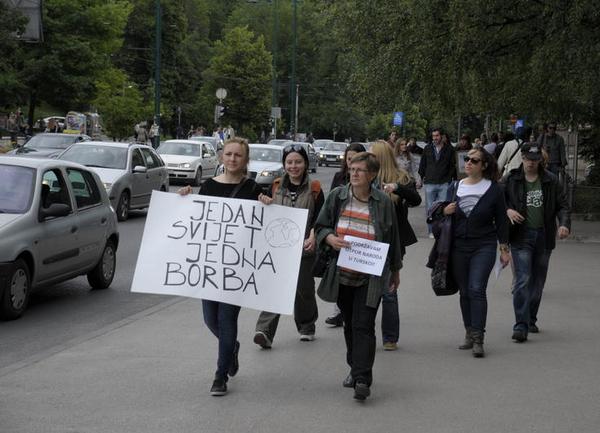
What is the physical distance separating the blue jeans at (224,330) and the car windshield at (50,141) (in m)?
25.8

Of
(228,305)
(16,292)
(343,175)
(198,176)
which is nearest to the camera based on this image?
(228,305)

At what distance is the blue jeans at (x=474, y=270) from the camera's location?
862cm

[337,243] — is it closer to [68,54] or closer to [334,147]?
[68,54]

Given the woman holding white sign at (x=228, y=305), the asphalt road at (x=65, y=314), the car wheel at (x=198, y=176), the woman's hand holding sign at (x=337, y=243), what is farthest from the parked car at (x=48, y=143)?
the woman's hand holding sign at (x=337, y=243)

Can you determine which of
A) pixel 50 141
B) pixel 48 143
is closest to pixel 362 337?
pixel 48 143

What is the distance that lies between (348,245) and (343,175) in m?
2.40

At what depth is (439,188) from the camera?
18.2 meters

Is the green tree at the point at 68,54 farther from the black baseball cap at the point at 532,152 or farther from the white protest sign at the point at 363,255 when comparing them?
the white protest sign at the point at 363,255

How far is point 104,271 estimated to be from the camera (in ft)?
41.3

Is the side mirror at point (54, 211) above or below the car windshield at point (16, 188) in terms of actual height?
below

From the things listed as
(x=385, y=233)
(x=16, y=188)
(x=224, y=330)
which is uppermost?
(x=385, y=233)

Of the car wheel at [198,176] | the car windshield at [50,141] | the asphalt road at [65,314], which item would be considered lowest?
the car wheel at [198,176]

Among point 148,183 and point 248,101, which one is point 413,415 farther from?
point 248,101

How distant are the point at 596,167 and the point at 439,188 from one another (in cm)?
1116
